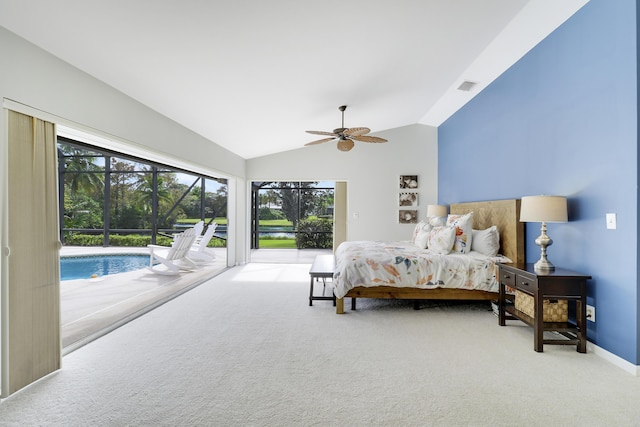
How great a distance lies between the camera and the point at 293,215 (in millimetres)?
10023

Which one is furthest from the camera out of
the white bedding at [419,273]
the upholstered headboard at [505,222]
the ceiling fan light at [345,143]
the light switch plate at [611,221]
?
the ceiling fan light at [345,143]

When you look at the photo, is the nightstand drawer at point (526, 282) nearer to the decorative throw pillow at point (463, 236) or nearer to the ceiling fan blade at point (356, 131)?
the decorative throw pillow at point (463, 236)

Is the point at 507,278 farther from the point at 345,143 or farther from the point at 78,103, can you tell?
the point at 78,103

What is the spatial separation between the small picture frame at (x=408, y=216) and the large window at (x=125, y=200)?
5883mm

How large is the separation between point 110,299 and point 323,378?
345cm

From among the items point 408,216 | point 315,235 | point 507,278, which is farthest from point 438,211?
point 315,235

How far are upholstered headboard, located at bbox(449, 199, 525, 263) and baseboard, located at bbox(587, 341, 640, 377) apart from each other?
1186 mm

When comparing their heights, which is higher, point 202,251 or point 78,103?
point 78,103

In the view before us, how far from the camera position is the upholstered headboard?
3.70 meters

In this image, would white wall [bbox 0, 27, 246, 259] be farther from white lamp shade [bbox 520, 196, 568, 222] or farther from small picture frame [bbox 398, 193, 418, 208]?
small picture frame [bbox 398, 193, 418, 208]

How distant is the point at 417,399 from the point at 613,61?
2.85 m

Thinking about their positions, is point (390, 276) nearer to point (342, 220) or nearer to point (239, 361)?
point (239, 361)

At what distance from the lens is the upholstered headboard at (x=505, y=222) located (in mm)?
3699

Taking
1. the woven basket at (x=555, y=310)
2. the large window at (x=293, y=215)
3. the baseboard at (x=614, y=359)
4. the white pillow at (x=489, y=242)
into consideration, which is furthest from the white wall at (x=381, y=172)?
the baseboard at (x=614, y=359)
